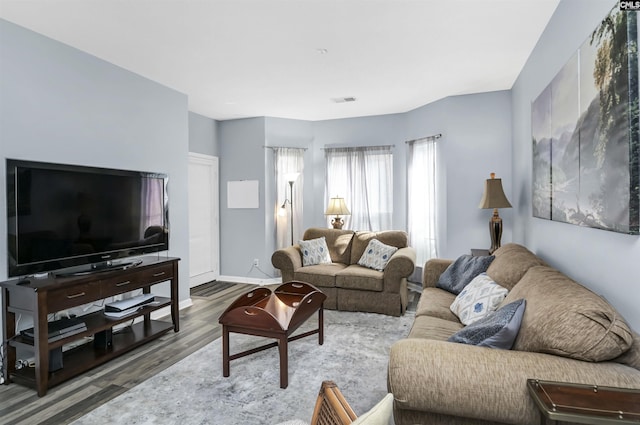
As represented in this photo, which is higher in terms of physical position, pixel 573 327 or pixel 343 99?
pixel 343 99

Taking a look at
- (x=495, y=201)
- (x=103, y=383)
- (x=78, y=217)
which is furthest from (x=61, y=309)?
(x=495, y=201)

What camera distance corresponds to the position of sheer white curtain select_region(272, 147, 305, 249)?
562cm

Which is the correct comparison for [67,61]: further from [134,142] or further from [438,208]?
[438,208]

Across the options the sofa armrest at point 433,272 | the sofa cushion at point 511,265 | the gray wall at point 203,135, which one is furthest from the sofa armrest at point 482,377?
the gray wall at point 203,135

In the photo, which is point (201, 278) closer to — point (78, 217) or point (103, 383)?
point (78, 217)

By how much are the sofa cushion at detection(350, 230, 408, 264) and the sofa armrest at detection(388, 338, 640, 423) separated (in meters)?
3.11

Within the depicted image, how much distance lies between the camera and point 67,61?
2.98 m

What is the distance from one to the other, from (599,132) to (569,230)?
745 millimetres

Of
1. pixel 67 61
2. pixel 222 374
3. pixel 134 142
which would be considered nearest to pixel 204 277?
pixel 134 142

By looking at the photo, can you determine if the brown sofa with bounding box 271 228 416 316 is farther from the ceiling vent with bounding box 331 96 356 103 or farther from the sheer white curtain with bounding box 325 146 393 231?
the ceiling vent with bounding box 331 96 356 103

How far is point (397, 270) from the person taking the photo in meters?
3.91

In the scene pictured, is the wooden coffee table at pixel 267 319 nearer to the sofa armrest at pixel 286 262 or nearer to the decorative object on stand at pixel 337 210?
the sofa armrest at pixel 286 262

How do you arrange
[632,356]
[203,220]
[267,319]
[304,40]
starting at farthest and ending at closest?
[203,220] < [304,40] < [267,319] < [632,356]

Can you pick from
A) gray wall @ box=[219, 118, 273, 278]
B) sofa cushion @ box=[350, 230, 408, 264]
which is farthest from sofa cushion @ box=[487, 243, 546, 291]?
gray wall @ box=[219, 118, 273, 278]
